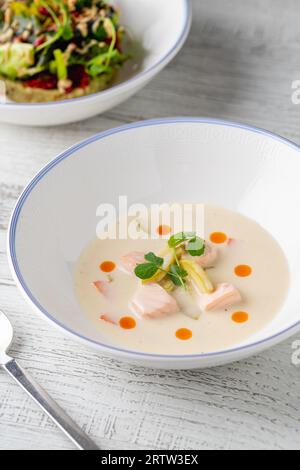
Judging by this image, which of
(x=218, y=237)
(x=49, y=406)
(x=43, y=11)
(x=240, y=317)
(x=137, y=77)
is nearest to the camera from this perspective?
(x=49, y=406)

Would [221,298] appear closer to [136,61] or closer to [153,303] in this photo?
[153,303]

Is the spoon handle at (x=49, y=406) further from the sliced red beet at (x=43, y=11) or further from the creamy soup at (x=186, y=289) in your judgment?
the sliced red beet at (x=43, y=11)

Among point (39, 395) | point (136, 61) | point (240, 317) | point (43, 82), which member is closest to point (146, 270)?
point (240, 317)

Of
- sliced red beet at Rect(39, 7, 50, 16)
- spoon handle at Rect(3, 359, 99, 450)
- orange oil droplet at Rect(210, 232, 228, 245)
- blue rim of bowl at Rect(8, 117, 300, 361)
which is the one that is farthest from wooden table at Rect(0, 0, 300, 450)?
sliced red beet at Rect(39, 7, 50, 16)

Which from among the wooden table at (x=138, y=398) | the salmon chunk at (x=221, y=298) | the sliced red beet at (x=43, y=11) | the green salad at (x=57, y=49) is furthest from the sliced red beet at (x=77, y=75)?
the salmon chunk at (x=221, y=298)
